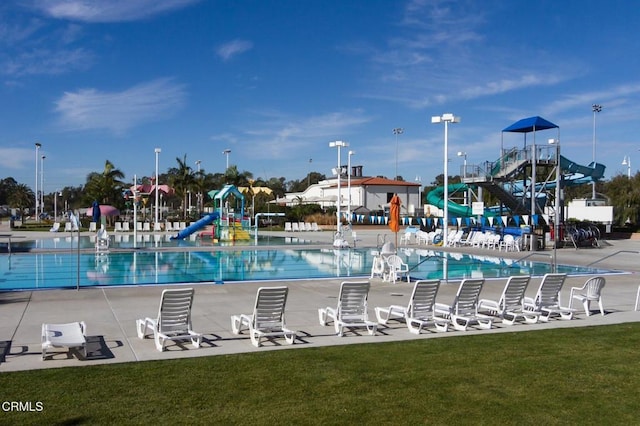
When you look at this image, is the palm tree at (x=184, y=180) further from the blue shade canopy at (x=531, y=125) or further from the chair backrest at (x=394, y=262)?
the chair backrest at (x=394, y=262)

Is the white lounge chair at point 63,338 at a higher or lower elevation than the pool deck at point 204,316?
higher

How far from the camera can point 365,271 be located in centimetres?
2058

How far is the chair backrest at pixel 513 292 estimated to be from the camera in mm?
10609

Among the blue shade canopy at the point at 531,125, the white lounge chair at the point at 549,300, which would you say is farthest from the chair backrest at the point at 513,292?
the blue shade canopy at the point at 531,125

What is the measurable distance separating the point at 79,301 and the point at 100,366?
6082 millimetres

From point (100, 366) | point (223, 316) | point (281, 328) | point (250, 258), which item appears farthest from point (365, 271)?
point (100, 366)

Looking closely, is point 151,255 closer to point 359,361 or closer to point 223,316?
point 223,316

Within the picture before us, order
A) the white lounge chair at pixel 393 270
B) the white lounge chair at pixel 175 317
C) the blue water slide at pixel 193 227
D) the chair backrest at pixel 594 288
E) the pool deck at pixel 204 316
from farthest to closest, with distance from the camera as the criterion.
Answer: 1. the blue water slide at pixel 193 227
2. the white lounge chair at pixel 393 270
3. the chair backrest at pixel 594 288
4. the white lounge chair at pixel 175 317
5. the pool deck at pixel 204 316

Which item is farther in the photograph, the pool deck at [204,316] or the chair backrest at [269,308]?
the chair backrest at [269,308]

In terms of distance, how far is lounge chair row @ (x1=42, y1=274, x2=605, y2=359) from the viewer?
836 cm

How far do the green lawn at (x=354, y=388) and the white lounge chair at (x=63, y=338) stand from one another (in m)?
0.54

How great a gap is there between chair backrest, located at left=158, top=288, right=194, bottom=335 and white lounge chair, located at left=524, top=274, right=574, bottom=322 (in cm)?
630

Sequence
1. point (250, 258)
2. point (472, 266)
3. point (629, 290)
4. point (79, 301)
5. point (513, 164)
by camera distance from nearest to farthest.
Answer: point (79, 301) < point (629, 290) < point (472, 266) < point (250, 258) < point (513, 164)

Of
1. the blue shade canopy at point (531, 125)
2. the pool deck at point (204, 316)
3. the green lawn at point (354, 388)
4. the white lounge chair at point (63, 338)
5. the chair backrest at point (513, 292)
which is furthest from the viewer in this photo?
the blue shade canopy at point (531, 125)
